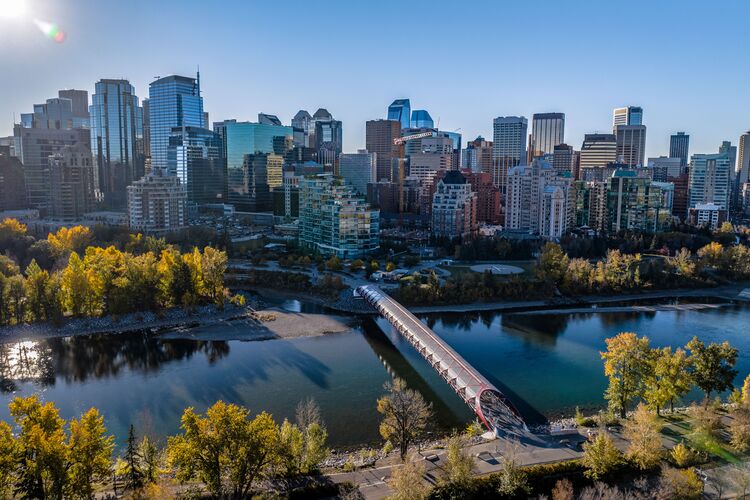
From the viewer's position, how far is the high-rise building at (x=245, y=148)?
68938 mm

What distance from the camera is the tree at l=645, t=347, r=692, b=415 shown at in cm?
1478

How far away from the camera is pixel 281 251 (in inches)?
1652

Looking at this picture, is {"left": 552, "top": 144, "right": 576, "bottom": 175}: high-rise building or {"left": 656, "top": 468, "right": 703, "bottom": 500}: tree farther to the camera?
{"left": 552, "top": 144, "right": 576, "bottom": 175}: high-rise building

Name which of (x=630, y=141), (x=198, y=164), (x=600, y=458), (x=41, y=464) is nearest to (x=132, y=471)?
(x=41, y=464)

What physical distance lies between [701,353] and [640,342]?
5.51ft

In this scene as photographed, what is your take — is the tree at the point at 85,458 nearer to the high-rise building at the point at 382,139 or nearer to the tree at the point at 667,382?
the tree at the point at 667,382

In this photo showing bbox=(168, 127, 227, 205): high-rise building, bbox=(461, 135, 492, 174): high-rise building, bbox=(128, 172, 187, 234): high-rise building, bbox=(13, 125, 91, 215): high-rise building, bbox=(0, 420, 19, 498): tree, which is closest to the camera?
bbox=(0, 420, 19, 498): tree

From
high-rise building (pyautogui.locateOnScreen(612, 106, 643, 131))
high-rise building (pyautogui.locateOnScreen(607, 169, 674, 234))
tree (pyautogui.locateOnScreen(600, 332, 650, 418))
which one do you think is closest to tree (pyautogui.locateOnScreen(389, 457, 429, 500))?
tree (pyautogui.locateOnScreen(600, 332, 650, 418))

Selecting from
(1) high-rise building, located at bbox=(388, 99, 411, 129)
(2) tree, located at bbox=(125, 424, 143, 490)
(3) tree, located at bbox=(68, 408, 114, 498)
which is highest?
(1) high-rise building, located at bbox=(388, 99, 411, 129)

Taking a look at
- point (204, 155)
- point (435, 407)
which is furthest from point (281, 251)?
point (204, 155)

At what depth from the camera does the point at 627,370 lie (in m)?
15.3

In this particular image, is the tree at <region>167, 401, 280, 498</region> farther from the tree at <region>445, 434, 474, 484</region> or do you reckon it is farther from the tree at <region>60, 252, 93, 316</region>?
the tree at <region>60, 252, 93, 316</region>

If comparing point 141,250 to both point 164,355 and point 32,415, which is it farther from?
point 32,415

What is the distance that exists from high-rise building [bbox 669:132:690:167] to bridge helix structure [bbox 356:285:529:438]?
108617mm
